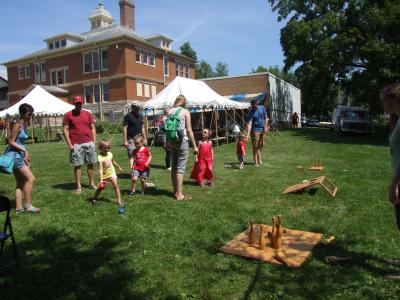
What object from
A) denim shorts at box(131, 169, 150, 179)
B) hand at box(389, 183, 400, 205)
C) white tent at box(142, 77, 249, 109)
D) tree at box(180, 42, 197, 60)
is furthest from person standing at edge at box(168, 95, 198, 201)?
tree at box(180, 42, 197, 60)

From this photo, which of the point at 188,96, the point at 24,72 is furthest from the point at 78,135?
the point at 24,72

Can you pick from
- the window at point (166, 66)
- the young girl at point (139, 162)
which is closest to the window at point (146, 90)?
the window at point (166, 66)

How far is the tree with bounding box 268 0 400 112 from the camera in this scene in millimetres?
22509

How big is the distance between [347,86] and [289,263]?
26805 mm

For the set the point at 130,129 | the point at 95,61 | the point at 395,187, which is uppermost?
the point at 95,61

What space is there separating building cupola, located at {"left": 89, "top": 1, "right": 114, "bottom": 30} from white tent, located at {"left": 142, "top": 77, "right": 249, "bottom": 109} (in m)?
30.2

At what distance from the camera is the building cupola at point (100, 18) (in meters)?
45.8

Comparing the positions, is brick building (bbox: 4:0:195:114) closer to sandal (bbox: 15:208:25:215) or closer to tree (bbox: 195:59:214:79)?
sandal (bbox: 15:208:25:215)

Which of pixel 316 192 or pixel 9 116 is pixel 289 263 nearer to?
pixel 316 192

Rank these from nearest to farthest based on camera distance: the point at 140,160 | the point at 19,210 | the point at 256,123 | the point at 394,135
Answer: the point at 394,135 → the point at 19,210 → the point at 140,160 → the point at 256,123

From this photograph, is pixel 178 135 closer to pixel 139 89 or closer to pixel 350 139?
pixel 350 139

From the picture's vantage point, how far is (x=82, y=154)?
7848 mm

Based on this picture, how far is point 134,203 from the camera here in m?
7.15

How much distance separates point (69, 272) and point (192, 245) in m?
1.50
